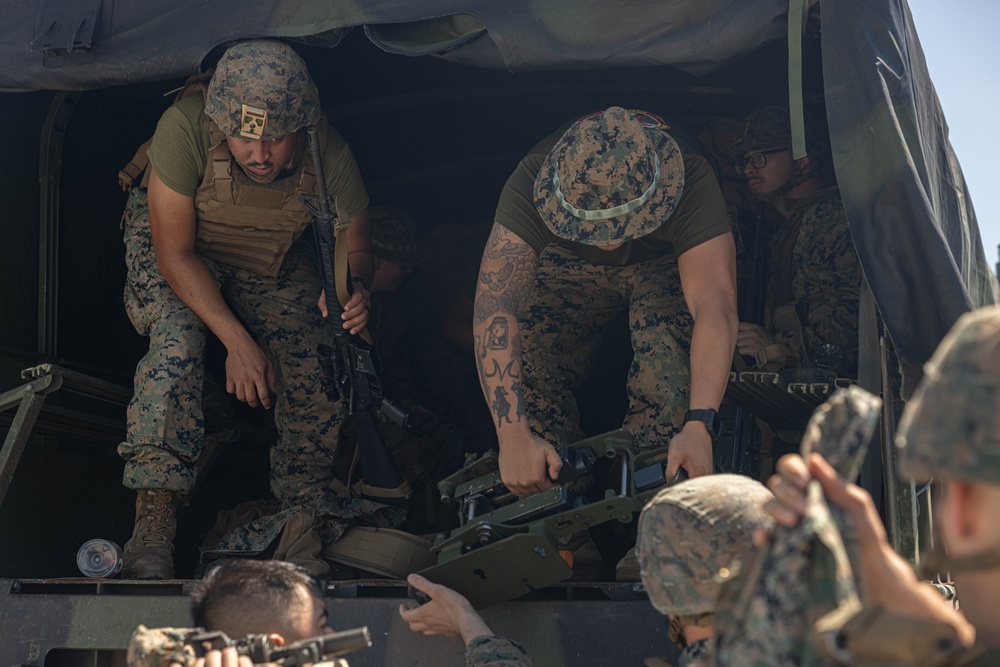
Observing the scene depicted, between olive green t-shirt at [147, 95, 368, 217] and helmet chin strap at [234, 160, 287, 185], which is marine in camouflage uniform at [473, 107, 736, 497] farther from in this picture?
olive green t-shirt at [147, 95, 368, 217]

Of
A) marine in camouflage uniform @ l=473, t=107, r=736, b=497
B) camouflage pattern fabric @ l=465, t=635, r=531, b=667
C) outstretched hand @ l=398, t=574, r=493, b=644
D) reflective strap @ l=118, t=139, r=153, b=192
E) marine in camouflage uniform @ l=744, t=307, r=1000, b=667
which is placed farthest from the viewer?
reflective strap @ l=118, t=139, r=153, b=192

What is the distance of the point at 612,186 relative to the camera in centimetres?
390

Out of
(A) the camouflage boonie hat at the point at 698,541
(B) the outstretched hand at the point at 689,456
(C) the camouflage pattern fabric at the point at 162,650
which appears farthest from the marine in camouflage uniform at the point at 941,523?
(B) the outstretched hand at the point at 689,456

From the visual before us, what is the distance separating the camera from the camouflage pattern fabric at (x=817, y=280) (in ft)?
16.0

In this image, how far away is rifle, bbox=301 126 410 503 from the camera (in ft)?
15.1

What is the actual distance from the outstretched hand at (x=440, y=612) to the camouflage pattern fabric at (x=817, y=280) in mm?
1913

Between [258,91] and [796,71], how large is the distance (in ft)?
5.94

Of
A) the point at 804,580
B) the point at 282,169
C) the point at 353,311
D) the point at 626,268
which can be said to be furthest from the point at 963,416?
Result: the point at 282,169

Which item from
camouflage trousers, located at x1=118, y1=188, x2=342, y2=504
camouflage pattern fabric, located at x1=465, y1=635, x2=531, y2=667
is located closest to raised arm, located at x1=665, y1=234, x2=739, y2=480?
camouflage pattern fabric, located at x1=465, y1=635, x2=531, y2=667

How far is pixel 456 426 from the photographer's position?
20.1ft

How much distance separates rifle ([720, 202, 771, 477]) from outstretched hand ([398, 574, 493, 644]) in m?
1.59

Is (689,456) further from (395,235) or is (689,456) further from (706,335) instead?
(395,235)

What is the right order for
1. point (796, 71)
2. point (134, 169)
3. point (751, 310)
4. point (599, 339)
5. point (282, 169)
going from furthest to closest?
point (751, 310), point (134, 169), point (599, 339), point (282, 169), point (796, 71)

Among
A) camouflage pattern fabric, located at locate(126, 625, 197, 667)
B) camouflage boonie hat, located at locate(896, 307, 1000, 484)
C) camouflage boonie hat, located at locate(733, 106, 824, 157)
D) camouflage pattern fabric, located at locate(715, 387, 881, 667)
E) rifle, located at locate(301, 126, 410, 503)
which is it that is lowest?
camouflage pattern fabric, located at locate(126, 625, 197, 667)
